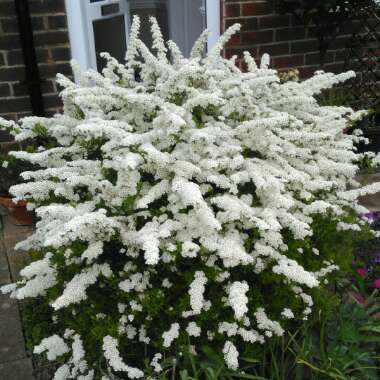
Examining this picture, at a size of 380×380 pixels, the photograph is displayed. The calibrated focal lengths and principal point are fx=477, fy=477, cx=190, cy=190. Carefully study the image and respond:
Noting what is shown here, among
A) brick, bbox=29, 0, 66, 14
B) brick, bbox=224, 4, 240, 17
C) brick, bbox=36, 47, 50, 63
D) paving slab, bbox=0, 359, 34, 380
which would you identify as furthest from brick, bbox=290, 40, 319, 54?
paving slab, bbox=0, 359, 34, 380

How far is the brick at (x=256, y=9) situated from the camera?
3.99m

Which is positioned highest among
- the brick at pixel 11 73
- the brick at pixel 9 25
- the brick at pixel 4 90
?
the brick at pixel 9 25

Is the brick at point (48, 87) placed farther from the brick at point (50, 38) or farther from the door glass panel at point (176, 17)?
the door glass panel at point (176, 17)

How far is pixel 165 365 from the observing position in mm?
1828

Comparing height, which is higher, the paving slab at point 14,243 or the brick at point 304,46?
the brick at point 304,46

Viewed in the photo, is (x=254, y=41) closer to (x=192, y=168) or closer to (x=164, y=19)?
(x=164, y=19)

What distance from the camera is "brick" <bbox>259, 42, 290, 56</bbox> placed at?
4.21m

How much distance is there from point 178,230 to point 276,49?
293cm

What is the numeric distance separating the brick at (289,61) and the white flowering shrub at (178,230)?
7.12 feet

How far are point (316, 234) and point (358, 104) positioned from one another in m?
2.68

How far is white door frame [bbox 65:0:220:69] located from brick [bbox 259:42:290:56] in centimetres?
45

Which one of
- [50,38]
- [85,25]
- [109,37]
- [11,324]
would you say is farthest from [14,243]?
[109,37]

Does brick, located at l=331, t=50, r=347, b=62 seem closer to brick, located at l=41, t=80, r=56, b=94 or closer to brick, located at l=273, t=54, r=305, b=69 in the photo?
brick, located at l=273, t=54, r=305, b=69

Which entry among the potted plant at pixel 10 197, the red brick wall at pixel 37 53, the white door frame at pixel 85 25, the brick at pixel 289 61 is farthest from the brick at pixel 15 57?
the brick at pixel 289 61
